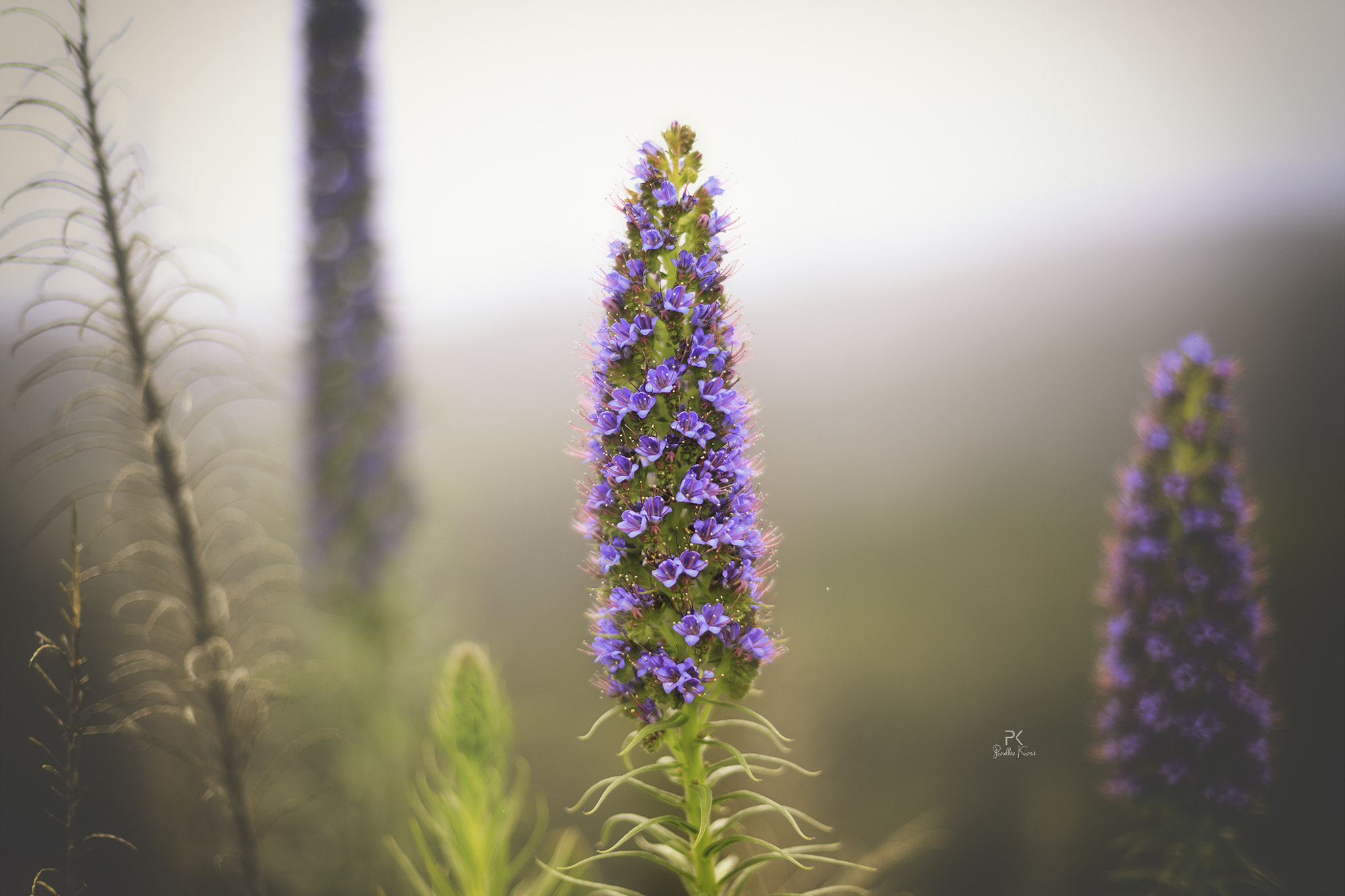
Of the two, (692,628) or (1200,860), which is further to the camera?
(1200,860)

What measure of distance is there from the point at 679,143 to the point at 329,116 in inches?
116

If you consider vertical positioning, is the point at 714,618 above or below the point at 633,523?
below

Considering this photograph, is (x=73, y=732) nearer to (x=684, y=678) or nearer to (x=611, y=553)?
(x=611, y=553)

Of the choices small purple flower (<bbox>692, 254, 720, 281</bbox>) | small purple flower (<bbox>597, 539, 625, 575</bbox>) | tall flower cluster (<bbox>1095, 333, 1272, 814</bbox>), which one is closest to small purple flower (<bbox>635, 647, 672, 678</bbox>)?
small purple flower (<bbox>597, 539, 625, 575</bbox>)

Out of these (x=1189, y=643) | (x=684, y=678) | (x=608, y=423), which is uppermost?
(x=608, y=423)

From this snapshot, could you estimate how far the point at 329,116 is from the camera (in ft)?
11.3

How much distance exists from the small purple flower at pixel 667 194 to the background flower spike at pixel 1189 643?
2.47 metres

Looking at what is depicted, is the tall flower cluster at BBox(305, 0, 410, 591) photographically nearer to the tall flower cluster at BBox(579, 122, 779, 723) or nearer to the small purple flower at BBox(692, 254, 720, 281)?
the tall flower cluster at BBox(579, 122, 779, 723)

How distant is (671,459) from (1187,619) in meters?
2.61

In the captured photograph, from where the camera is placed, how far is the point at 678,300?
56.2 inches

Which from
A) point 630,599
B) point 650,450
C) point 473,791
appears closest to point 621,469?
point 650,450

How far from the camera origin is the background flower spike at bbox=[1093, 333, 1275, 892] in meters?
2.54

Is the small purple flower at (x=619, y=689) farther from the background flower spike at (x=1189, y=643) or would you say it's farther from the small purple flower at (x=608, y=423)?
the background flower spike at (x=1189, y=643)

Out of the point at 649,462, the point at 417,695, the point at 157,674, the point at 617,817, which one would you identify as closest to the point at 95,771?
the point at 157,674
